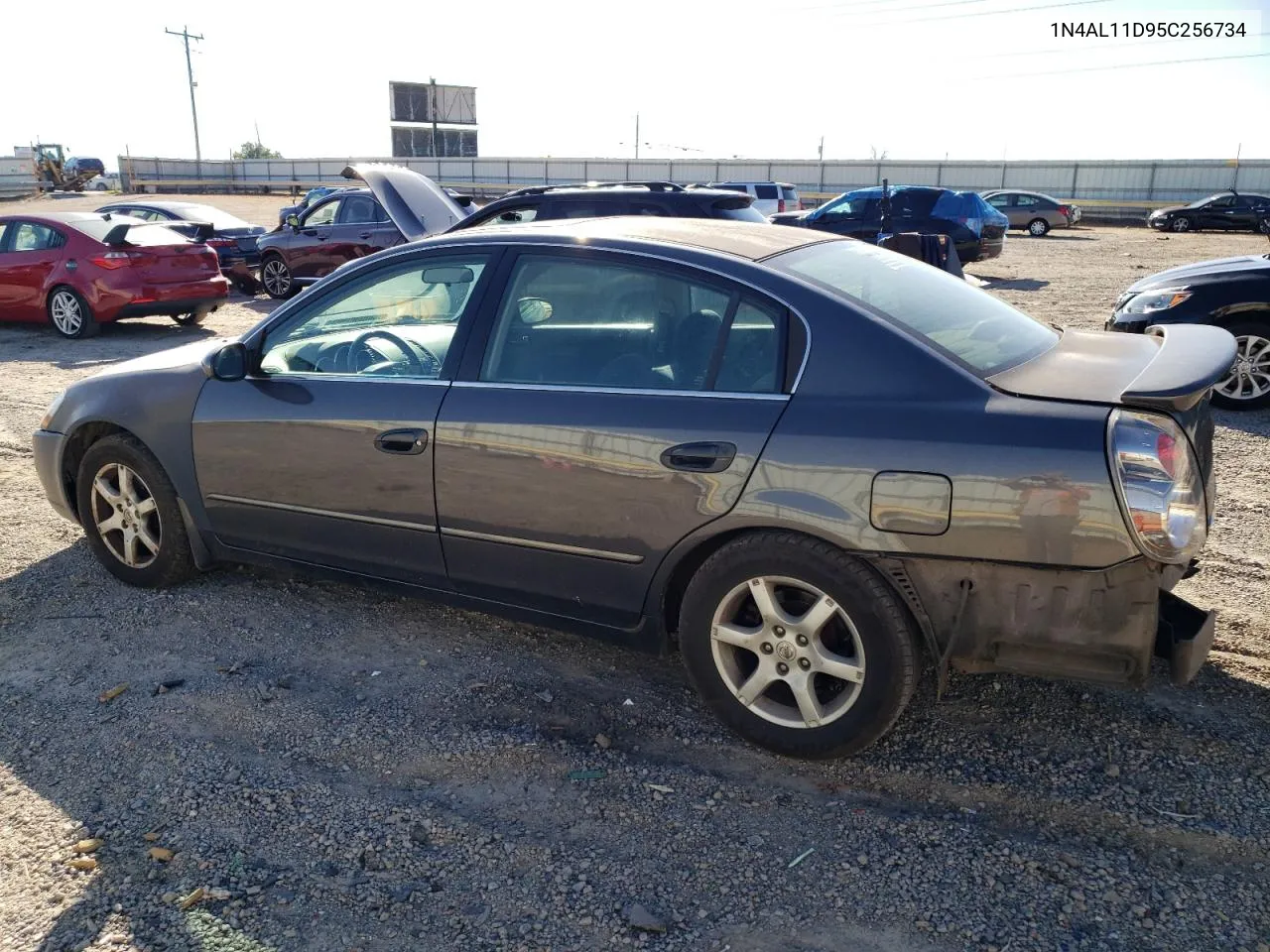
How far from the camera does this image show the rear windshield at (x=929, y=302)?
3.25 meters

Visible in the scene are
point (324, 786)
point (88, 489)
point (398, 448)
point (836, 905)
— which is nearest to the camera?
point (836, 905)

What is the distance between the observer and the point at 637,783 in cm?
320

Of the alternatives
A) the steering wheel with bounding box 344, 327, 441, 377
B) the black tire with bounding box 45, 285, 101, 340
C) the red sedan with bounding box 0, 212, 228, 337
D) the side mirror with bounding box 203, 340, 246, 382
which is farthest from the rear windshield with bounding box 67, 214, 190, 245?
the steering wheel with bounding box 344, 327, 441, 377

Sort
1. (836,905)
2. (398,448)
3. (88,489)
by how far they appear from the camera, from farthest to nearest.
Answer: (88,489)
(398,448)
(836,905)

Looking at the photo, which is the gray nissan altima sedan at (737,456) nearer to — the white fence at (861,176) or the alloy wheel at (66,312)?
Answer: the alloy wheel at (66,312)

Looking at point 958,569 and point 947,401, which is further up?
point 947,401

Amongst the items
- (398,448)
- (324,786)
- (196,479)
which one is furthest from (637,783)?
(196,479)

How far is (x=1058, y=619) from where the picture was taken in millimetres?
2891

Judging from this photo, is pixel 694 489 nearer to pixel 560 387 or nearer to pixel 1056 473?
pixel 560 387

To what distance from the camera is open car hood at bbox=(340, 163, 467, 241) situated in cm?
951

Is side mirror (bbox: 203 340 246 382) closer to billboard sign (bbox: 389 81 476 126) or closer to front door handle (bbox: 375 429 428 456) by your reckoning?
front door handle (bbox: 375 429 428 456)

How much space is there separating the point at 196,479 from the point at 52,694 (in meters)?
1.02

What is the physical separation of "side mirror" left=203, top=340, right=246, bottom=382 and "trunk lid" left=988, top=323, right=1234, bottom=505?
2.92 m

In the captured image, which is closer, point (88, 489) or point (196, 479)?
point (196, 479)
